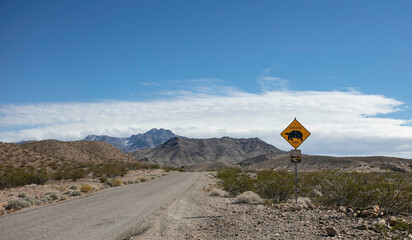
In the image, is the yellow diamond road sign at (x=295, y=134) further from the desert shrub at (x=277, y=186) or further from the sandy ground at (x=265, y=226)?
the desert shrub at (x=277, y=186)

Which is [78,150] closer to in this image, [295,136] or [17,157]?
[17,157]

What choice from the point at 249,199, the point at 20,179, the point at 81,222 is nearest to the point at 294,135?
the point at 249,199

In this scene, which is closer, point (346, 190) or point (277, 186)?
point (346, 190)

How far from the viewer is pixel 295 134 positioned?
46.3 feet

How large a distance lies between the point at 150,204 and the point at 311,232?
935 cm

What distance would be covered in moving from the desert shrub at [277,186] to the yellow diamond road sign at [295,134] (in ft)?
12.3

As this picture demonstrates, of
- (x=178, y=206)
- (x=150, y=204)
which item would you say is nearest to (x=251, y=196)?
(x=178, y=206)

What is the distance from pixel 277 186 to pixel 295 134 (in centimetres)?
434

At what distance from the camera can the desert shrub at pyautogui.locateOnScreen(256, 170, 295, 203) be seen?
17188 millimetres

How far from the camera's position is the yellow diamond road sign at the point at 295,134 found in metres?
13.9

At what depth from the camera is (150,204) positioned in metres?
15.9

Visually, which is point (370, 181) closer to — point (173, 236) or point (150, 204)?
point (173, 236)

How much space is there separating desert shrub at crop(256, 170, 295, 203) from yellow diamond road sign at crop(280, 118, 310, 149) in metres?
3.73

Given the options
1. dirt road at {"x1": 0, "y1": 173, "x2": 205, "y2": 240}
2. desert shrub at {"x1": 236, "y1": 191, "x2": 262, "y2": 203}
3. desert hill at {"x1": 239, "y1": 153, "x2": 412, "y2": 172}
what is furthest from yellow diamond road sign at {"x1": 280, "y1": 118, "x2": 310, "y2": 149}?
desert hill at {"x1": 239, "y1": 153, "x2": 412, "y2": 172}
